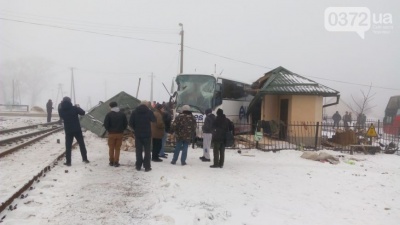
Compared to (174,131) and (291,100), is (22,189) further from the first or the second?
(291,100)

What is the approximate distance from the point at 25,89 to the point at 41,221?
348 feet

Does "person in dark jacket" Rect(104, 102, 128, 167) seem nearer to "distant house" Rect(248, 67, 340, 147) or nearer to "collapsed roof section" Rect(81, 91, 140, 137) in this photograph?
"collapsed roof section" Rect(81, 91, 140, 137)

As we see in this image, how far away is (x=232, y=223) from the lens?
5.08m

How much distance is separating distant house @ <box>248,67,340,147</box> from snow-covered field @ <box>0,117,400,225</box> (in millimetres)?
6381

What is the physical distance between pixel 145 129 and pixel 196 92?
719 centimetres

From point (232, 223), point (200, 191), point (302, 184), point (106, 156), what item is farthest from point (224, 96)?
point (232, 223)

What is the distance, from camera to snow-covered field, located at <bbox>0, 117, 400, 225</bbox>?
5.15 meters

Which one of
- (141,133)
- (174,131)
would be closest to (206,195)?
(141,133)

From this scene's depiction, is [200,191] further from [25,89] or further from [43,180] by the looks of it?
[25,89]

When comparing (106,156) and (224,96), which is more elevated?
(224,96)

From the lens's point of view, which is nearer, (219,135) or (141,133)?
(141,133)

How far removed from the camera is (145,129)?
8414mm

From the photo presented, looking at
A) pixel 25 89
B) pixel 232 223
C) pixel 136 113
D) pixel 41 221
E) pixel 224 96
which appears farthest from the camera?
pixel 25 89

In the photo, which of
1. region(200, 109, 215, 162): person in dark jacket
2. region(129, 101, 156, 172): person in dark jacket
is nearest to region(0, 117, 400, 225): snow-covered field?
region(129, 101, 156, 172): person in dark jacket
